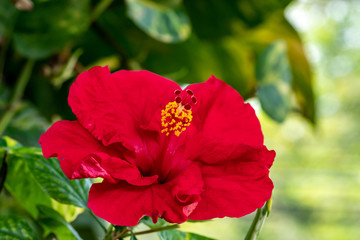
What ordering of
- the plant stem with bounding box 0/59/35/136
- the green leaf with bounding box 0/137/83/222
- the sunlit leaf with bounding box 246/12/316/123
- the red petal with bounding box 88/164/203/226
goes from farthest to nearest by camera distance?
the sunlit leaf with bounding box 246/12/316/123, the plant stem with bounding box 0/59/35/136, the green leaf with bounding box 0/137/83/222, the red petal with bounding box 88/164/203/226

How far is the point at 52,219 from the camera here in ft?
0.92

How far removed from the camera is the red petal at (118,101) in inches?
9.2

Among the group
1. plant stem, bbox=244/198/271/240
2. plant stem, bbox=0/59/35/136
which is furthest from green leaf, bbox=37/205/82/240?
plant stem, bbox=0/59/35/136

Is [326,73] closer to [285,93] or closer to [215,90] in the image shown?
[285,93]

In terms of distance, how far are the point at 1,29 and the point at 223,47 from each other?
0.34m

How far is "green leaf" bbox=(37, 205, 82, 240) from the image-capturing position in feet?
0.87

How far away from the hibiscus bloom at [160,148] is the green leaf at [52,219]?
59mm

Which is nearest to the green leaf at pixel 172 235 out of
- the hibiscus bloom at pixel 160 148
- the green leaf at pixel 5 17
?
the hibiscus bloom at pixel 160 148

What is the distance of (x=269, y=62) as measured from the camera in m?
0.55

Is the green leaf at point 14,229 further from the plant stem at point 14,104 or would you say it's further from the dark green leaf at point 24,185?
the plant stem at point 14,104

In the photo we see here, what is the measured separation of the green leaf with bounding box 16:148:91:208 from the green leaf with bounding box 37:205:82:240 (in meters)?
0.02

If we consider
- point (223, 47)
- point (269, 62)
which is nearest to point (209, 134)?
point (269, 62)

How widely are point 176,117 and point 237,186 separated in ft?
0.16

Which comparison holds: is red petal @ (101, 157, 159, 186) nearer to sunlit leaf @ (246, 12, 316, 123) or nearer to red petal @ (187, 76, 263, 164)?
red petal @ (187, 76, 263, 164)
